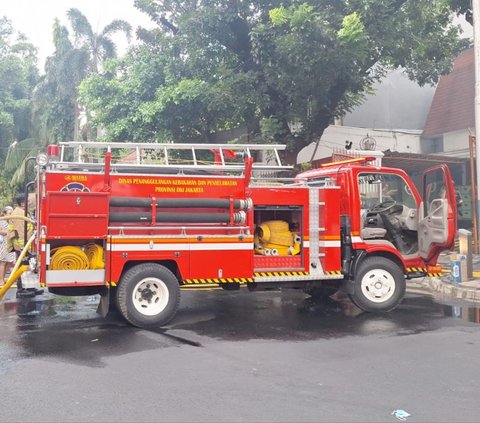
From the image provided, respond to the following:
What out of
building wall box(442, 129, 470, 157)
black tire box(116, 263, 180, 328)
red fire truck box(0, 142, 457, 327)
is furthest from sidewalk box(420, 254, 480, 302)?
building wall box(442, 129, 470, 157)

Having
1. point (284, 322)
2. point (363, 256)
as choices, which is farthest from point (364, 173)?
point (284, 322)

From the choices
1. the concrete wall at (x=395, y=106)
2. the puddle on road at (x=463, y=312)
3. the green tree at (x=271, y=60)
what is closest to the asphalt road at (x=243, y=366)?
the puddle on road at (x=463, y=312)

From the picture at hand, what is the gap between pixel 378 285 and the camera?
8.62 metres

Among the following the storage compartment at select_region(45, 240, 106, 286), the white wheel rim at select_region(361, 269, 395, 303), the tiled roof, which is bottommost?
the white wheel rim at select_region(361, 269, 395, 303)

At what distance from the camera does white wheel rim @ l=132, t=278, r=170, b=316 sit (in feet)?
24.5

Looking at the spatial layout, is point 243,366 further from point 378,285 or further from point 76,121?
point 76,121

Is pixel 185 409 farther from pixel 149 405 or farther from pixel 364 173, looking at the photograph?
pixel 364 173

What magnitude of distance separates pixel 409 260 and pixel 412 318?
119cm

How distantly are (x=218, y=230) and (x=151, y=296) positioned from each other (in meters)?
1.34

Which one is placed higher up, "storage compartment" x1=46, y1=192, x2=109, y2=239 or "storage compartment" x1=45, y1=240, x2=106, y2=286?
"storage compartment" x1=46, y1=192, x2=109, y2=239

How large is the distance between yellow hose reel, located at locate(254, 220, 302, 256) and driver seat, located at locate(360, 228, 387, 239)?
3.88 feet

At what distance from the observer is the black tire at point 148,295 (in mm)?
7367

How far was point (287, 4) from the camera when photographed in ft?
51.3

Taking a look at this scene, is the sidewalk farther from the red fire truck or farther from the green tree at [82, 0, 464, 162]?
the green tree at [82, 0, 464, 162]
